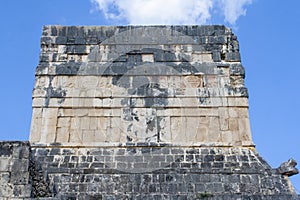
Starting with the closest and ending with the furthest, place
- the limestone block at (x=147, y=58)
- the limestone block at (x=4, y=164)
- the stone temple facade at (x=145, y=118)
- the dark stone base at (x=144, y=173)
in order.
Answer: the limestone block at (x=4, y=164) → the dark stone base at (x=144, y=173) → the stone temple facade at (x=145, y=118) → the limestone block at (x=147, y=58)

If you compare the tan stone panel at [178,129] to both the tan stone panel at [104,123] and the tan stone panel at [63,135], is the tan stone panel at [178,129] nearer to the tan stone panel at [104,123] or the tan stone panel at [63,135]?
the tan stone panel at [104,123]

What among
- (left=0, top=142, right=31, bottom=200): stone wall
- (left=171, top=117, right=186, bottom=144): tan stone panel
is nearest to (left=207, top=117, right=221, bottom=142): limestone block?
(left=171, top=117, right=186, bottom=144): tan stone panel

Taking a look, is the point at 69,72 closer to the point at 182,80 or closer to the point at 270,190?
the point at 182,80

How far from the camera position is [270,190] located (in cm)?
1018

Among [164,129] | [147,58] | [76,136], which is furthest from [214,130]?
[76,136]

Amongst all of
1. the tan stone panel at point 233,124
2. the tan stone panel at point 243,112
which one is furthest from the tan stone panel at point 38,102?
the tan stone panel at point 243,112

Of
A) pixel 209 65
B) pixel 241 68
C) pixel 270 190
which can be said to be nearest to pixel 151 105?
pixel 209 65

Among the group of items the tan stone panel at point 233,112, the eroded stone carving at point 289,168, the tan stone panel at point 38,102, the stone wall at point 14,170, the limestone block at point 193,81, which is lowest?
the stone wall at point 14,170

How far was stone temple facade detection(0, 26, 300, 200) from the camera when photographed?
1021 centimetres

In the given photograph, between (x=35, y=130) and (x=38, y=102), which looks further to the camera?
(x=38, y=102)

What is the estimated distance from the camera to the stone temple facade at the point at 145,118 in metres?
10.2

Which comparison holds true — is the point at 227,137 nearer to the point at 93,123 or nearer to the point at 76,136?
the point at 93,123

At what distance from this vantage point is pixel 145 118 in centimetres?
1185

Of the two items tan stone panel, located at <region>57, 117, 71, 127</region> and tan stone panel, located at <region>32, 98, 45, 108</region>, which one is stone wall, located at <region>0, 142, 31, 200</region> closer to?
tan stone panel, located at <region>57, 117, 71, 127</region>
